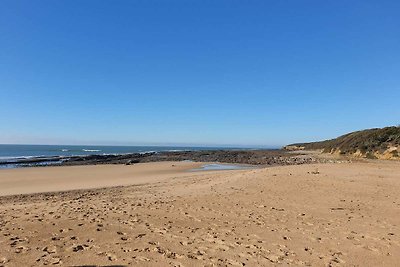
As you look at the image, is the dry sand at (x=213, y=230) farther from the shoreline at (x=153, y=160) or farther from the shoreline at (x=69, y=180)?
the shoreline at (x=153, y=160)

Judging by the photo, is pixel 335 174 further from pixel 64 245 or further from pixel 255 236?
pixel 64 245

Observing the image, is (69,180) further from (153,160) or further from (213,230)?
(153,160)

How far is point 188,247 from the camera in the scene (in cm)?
736

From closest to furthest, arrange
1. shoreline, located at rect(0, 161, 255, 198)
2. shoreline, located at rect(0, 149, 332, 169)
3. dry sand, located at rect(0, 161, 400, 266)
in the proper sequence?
1. dry sand, located at rect(0, 161, 400, 266)
2. shoreline, located at rect(0, 161, 255, 198)
3. shoreline, located at rect(0, 149, 332, 169)

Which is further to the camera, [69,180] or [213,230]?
[69,180]

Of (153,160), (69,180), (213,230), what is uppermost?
(153,160)

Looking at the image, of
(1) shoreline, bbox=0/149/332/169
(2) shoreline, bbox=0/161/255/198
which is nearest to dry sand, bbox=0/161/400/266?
(2) shoreline, bbox=0/161/255/198

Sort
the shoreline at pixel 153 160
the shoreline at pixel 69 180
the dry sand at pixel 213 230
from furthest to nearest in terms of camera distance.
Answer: the shoreline at pixel 153 160 < the shoreline at pixel 69 180 < the dry sand at pixel 213 230

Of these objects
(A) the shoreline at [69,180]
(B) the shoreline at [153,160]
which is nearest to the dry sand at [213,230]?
(A) the shoreline at [69,180]

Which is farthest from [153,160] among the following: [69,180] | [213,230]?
[213,230]

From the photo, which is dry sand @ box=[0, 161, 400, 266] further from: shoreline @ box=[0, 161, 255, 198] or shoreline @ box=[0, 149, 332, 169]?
shoreline @ box=[0, 149, 332, 169]

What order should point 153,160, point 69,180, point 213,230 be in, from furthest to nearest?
1. point 153,160
2. point 69,180
3. point 213,230

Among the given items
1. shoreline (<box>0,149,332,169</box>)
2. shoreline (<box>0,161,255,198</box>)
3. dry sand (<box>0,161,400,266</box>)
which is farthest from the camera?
shoreline (<box>0,149,332,169</box>)

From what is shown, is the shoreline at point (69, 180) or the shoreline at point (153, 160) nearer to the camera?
the shoreline at point (69, 180)
